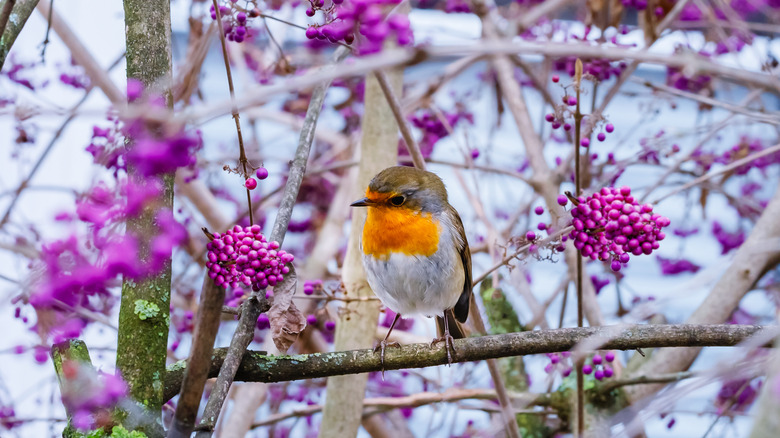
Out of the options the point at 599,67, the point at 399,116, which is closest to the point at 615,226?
the point at 399,116

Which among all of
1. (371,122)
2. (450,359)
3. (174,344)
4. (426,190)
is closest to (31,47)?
(174,344)

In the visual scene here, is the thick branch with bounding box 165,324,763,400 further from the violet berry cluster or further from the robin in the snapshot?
the violet berry cluster

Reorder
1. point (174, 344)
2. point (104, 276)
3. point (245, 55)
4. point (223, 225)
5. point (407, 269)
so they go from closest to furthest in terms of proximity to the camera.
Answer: point (104, 276) < point (407, 269) < point (174, 344) < point (223, 225) < point (245, 55)

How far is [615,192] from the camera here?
155 cm

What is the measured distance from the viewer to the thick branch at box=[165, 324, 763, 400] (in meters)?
1.48

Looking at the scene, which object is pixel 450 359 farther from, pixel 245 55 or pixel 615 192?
pixel 245 55

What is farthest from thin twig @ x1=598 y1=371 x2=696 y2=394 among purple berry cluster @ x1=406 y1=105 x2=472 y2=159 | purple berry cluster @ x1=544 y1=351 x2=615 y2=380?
purple berry cluster @ x1=406 y1=105 x2=472 y2=159

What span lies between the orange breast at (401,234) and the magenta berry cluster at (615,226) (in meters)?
0.63

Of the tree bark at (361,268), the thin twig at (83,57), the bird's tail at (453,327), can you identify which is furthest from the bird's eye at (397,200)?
the thin twig at (83,57)

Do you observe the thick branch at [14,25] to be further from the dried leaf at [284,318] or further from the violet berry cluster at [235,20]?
the dried leaf at [284,318]

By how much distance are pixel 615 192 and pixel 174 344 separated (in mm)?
1673

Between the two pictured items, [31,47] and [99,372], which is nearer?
[99,372]

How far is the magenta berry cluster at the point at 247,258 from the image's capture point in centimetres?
138

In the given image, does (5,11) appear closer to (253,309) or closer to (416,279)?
(253,309)
